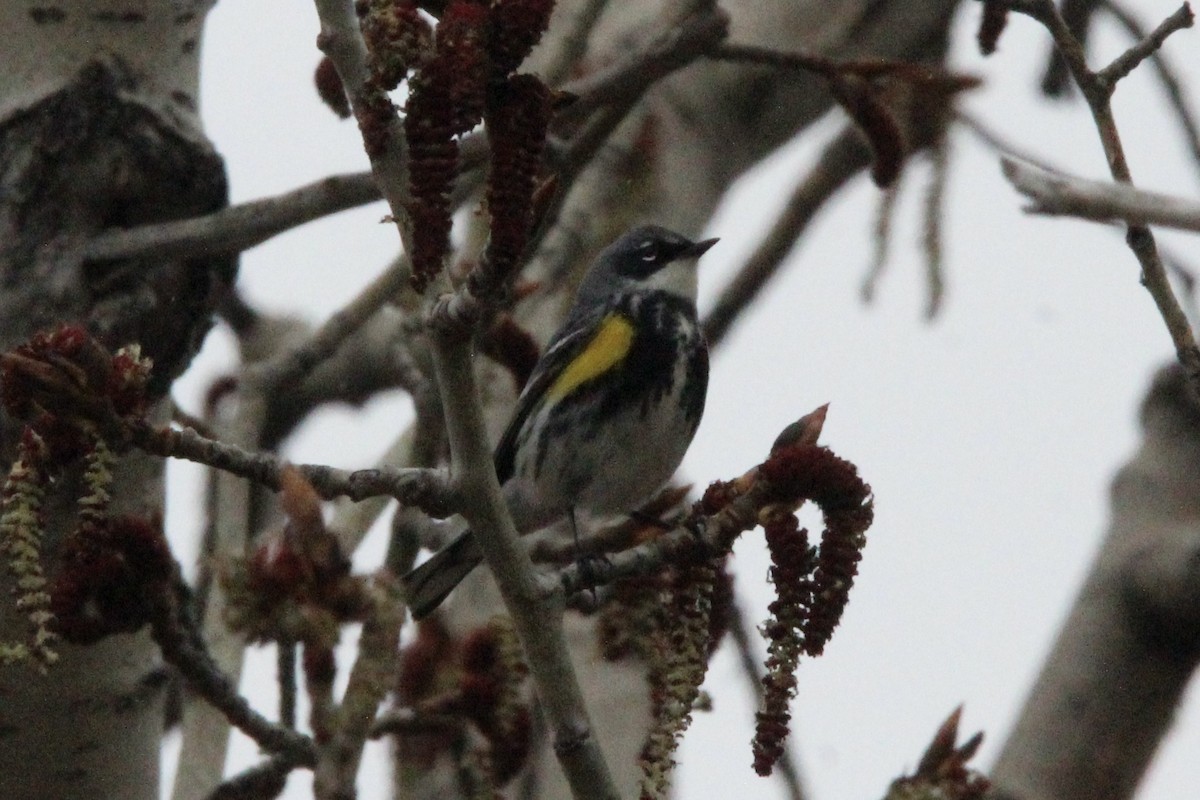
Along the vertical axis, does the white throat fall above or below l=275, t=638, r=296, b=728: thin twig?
above

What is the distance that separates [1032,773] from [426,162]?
2550mm

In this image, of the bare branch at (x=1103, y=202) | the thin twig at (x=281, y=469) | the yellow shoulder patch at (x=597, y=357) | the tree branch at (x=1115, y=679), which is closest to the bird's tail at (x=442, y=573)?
the yellow shoulder patch at (x=597, y=357)

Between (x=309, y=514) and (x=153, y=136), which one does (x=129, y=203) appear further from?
(x=309, y=514)

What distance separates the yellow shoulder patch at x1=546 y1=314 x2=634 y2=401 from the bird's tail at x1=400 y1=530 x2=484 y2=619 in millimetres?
485

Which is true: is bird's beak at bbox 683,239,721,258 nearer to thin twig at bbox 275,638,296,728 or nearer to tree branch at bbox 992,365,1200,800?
tree branch at bbox 992,365,1200,800

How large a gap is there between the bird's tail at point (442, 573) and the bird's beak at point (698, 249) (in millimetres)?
1110

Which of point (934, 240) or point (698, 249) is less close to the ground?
point (698, 249)

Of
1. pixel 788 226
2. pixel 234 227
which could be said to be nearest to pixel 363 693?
pixel 234 227

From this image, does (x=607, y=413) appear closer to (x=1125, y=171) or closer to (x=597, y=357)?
(x=597, y=357)

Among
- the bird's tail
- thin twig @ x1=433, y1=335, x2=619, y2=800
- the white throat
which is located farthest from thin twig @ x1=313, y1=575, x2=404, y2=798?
the white throat

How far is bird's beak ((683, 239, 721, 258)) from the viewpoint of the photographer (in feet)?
15.5

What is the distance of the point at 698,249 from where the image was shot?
4.76 metres

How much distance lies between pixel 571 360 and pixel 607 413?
0.19 metres

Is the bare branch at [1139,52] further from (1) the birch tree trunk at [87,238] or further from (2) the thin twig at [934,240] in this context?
(1) the birch tree trunk at [87,238]
